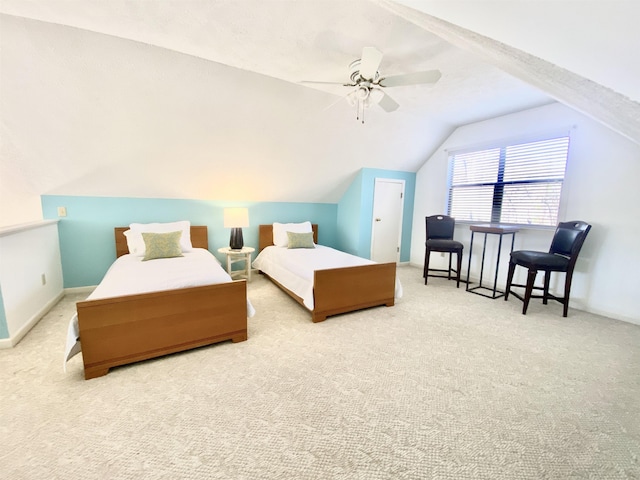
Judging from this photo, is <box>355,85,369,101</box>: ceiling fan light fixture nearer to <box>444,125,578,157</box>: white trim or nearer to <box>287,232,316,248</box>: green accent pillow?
<box>287,232,316,248</box>: green accent pillow

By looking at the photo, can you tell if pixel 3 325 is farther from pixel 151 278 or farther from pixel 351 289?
pixel 351 289

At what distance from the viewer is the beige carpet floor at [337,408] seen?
129 centimetres

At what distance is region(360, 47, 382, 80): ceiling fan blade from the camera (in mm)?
1705

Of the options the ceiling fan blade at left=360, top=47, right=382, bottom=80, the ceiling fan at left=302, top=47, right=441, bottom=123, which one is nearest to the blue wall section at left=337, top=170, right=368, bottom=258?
the ceiling fan at left=302, top=47, right=441, bottom=123

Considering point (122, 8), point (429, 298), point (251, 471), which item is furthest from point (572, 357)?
point (122, 8)

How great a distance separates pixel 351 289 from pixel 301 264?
69 centimetres

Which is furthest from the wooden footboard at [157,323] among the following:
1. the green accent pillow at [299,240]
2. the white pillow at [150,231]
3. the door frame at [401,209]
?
the door frame at [401,209]

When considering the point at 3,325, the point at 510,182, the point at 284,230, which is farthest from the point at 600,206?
the point at 3,325

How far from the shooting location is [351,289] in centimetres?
294

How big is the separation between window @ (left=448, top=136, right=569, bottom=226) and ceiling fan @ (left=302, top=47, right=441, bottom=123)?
2.42 m

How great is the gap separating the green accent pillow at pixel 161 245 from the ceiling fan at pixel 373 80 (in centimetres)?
251

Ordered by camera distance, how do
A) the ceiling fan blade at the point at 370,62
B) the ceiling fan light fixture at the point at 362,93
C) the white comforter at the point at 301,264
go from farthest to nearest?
1. the white comforter at the point at 301,264
2. the ceiling fan light fixture at the point at 362,93
3. the ceiling fan blade at the point at 370,62

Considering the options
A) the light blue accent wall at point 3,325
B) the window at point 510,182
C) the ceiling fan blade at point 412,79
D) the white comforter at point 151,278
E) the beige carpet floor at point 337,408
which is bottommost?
the beige carpet floor at point 337,408

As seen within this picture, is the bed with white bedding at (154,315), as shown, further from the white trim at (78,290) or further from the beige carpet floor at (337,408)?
the white trim at (78,290)
